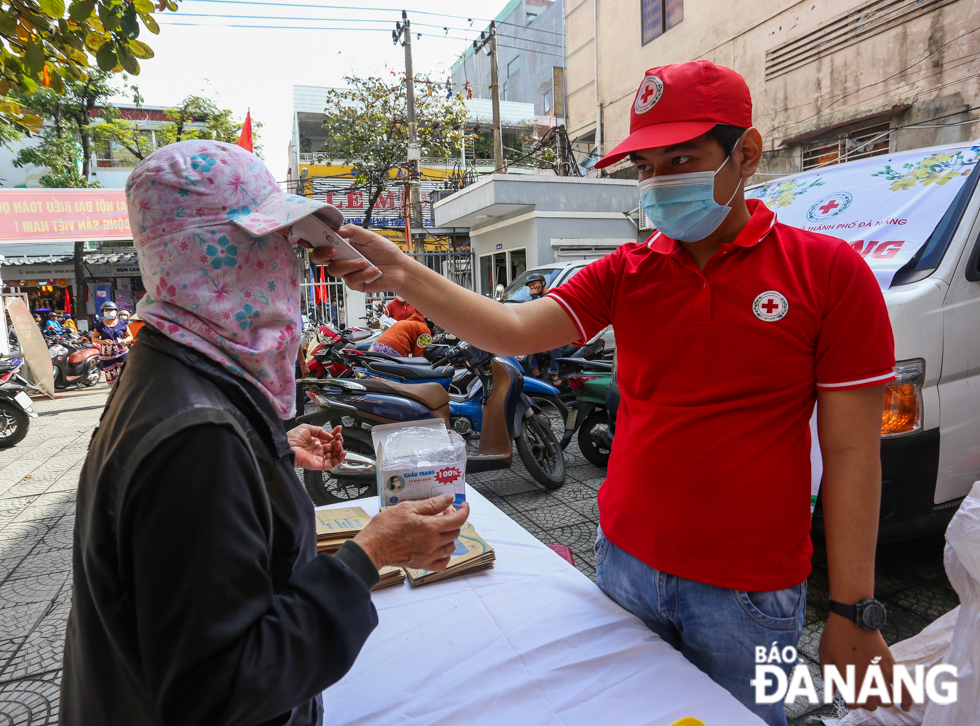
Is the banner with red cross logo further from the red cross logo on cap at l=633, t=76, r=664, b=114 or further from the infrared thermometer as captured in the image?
the infrared thermometer

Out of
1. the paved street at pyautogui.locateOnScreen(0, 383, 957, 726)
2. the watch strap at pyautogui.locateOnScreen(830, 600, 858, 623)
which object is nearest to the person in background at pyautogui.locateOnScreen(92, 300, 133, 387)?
the paved street at pyautogui.locateOnScreen(0, 383, 957, 726)

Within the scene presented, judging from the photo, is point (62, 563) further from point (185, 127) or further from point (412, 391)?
point (185, 127)

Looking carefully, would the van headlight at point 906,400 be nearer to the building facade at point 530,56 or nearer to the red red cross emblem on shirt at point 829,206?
the red red cross emblem on shirt at point 829,206

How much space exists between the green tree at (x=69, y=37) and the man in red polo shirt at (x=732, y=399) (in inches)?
67.3

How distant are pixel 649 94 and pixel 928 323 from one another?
1909 mm

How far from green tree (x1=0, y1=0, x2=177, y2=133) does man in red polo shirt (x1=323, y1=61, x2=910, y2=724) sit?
171 cm

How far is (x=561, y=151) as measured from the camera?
1692 centimetres

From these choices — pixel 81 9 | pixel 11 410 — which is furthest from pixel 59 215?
pixel 81 9

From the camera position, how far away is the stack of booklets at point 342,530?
1.79 metres

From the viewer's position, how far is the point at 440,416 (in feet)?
14.8

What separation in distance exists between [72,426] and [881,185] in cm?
904

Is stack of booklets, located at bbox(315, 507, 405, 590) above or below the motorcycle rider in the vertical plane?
below

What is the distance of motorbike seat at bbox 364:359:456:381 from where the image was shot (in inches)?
197

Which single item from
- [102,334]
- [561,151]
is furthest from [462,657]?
[561,151]
